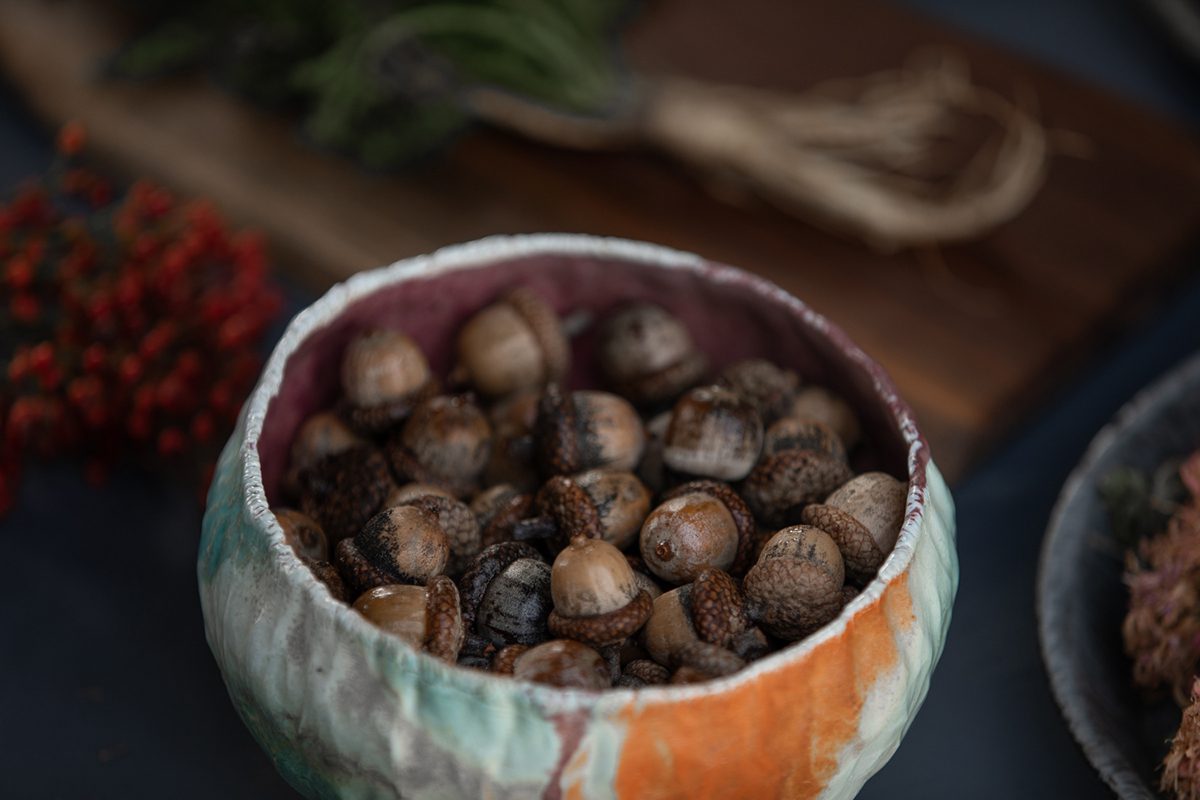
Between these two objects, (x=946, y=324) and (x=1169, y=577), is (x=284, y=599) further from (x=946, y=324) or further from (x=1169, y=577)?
(x=946, y=324)

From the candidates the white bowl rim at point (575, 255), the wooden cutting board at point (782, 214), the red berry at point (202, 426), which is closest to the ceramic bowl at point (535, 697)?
the white bowl rim at point (575, 255)

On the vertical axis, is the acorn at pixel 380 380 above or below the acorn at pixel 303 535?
above

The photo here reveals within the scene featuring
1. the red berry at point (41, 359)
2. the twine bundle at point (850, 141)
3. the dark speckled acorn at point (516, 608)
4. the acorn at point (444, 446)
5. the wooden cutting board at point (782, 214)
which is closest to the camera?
the dark speckled acorn at point (516, 608)

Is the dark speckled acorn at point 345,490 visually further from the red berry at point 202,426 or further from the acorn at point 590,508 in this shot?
the red berry at point 202,426

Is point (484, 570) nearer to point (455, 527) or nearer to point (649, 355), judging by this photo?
point (455, 527)

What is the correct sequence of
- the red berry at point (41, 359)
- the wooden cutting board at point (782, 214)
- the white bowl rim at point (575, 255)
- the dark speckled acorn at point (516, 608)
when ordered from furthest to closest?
1. the wooden cutting board at point (782, 214)
2. the red berry at point (41, 359)
3. the dark speckled acorn at point (516, 608)
4. the white bowl rim at point (575, 255)

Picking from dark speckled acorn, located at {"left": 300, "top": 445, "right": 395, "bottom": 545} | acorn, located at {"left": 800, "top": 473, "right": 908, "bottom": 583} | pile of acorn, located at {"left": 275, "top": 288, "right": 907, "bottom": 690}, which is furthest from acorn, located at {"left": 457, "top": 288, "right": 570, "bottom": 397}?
acorn, located at {"left": 800, "top": 473, "right": 908, "bottom": 583}
